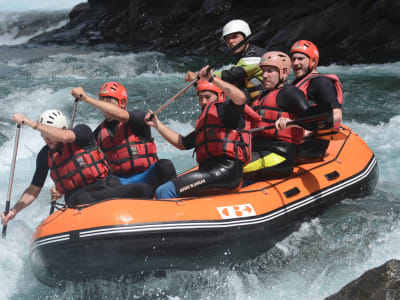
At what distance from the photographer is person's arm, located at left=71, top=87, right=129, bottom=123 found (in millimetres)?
3484

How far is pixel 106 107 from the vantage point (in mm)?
3561

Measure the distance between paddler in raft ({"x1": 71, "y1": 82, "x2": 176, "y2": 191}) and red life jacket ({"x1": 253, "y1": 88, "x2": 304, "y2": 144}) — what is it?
0.88 metres

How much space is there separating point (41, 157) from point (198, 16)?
17.0m

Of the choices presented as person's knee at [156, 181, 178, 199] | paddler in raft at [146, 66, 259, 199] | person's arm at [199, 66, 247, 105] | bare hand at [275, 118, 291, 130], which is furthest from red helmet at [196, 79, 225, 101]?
person's knee at [156, 181, 178, 199]

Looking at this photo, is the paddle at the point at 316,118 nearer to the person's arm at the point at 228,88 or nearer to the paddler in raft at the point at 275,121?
the paddler in raft at the point at 275,121

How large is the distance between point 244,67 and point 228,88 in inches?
50.6

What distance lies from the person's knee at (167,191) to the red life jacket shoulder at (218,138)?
348 millimetres

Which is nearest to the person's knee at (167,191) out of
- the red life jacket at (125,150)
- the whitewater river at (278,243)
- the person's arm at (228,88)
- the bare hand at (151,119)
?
the red life jacket at (125,150)

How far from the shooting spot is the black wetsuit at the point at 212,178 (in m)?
3.47

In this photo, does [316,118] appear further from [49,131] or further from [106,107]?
[49,131]

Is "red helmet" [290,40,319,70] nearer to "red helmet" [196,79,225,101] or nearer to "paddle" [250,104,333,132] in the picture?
"paddle" [250,104,333,132]

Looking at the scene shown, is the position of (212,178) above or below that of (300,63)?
below

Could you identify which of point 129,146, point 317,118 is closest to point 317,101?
point 317,118

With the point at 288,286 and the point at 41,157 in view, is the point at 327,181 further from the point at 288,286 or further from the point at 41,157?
the point at 41,157
